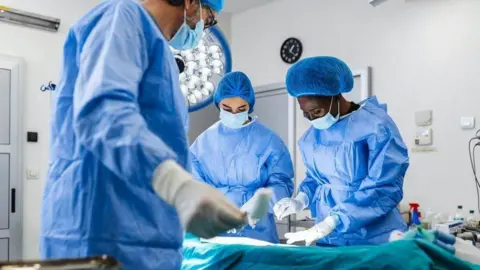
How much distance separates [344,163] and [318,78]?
39 centimetres

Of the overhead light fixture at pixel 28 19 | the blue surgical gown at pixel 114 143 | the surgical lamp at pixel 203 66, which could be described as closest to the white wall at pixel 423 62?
the surgical lamp at pixel 203 66

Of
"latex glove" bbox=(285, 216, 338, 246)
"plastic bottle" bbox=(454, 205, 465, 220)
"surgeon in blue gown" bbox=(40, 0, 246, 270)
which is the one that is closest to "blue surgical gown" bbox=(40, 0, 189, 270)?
"surgeon in blue gown" bbox=(40, 0, 246, 270)

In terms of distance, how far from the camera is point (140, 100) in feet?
3.29

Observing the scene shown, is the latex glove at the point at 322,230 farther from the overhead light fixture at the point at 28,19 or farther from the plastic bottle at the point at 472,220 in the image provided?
the overhead light fixture at the point at 28,19

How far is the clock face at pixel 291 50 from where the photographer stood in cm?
443

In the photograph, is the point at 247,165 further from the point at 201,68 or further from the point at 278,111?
the point at 278,111

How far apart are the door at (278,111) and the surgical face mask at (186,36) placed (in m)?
3.21

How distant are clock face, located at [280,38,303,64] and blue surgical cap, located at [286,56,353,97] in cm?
218

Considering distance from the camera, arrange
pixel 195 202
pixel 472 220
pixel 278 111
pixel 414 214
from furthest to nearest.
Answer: pixel 278 111, pixel 414 214, pixel 472 220, pixel 195 202

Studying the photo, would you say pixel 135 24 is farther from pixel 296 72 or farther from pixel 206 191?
pixel 296 72

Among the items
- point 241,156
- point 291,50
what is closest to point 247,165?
point 241,156

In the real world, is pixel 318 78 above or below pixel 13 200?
above

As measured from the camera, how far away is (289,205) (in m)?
2.36

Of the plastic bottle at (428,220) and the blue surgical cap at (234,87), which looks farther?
the plastic bottle at (428,220)
